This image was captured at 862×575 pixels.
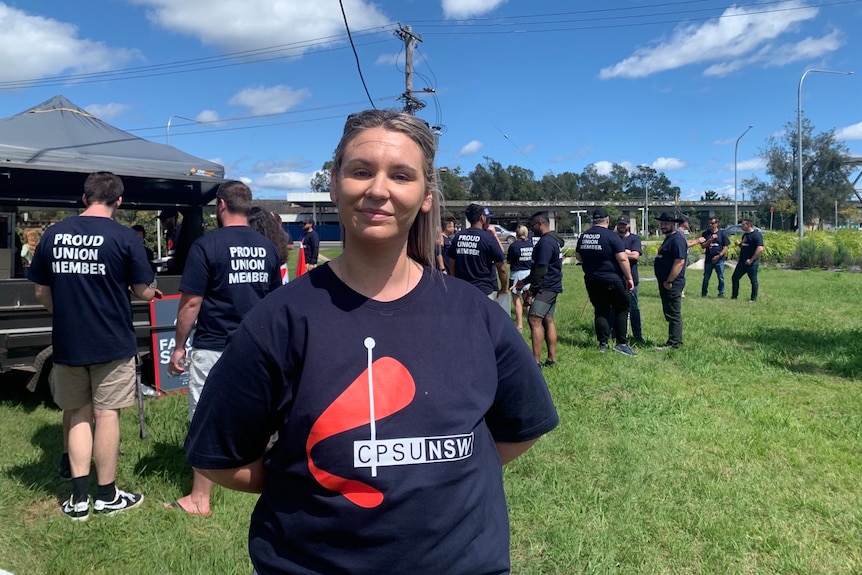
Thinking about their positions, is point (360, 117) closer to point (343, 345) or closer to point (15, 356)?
point (343, 345)

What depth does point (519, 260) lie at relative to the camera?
968 centimetres

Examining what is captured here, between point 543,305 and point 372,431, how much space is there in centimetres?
624

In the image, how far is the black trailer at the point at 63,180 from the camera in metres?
5.42

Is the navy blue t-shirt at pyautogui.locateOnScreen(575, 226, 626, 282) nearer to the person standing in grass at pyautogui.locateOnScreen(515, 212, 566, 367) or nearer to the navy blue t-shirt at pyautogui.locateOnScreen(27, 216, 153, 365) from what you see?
the person standing in grass at pyautogui.locateOnScreen(515, 212, 566, 367)

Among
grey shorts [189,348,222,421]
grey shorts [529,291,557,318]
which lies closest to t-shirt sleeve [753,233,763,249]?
grey shorts [529,291,557,318]

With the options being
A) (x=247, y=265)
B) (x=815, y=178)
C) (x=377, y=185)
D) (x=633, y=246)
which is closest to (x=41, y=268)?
(x=247, y=265)

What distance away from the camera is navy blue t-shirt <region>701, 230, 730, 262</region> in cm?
1404

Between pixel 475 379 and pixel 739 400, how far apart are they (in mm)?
5518

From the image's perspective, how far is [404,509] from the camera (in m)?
1.23

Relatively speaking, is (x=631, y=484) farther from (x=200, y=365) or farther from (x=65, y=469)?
(x=65, y=469)

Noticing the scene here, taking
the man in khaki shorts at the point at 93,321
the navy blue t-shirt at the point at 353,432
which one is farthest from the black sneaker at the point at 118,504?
the navy blue t-shirt at the point at 353,432

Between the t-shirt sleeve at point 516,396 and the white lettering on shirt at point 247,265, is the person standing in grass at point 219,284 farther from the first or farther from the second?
the t-shirt sleeve at point 516,396

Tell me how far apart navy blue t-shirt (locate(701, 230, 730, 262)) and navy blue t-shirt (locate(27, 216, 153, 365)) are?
43.4ft

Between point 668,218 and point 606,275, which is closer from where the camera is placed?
point 606,275
